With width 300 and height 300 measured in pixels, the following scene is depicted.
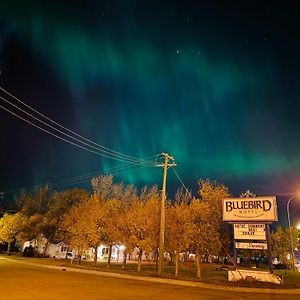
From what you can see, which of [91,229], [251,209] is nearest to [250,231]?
[251,209]

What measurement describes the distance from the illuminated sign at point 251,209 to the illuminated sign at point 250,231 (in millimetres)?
513

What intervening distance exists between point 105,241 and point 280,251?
4203 cm

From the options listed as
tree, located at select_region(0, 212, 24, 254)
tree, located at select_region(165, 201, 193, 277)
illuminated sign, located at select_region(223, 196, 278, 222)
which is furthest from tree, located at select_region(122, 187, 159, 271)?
tree, located at select_region(0, 212, 24, 254)

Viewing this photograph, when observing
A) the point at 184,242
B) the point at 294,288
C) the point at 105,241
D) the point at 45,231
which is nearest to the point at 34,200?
the point at 45,231

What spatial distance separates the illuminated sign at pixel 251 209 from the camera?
75.3ft

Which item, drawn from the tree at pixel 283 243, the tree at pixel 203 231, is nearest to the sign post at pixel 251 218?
the tree at pixel 203 231

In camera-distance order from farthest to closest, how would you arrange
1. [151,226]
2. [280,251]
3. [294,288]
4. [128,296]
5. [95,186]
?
[280,251] → [95,186] → [151,226] → [294,288] → [128,296]

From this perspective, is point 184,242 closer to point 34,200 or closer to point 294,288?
point 294,288

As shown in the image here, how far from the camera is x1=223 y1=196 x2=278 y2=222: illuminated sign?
75.3 feet

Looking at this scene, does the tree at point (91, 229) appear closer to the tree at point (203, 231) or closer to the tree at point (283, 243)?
the tree at point (203, 231)

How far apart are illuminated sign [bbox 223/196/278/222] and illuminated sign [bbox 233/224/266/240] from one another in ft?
1.68

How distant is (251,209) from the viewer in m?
23.8

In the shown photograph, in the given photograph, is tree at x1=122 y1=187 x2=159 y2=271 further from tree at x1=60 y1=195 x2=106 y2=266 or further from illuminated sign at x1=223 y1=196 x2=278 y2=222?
illuminated sign at x1=223 y1=196 x2=278 y2=222

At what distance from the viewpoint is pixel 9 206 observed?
80.1 m
